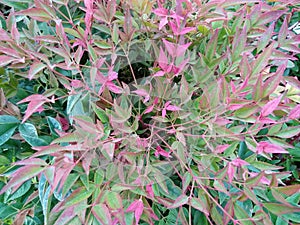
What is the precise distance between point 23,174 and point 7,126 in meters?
0.18

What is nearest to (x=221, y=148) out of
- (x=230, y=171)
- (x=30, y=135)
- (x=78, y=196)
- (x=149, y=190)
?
(x=230, y=171)

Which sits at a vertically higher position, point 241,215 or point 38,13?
point 38,13

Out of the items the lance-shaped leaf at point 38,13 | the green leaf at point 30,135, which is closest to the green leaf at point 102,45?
the lance-shaped leaf at point 38,13

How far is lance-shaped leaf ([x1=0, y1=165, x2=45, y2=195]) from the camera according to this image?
567 mm

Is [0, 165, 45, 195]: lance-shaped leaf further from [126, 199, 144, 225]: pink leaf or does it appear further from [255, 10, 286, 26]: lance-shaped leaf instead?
[255, 10, 286, 26]: lance-shaped leaf

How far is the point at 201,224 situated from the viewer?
0.72m

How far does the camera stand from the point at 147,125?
28.3 inches

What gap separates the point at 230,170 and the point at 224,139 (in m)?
0.10

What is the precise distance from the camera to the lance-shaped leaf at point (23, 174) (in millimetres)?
567

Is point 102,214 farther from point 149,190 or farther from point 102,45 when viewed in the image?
point 102,45

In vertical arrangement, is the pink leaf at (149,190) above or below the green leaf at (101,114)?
below

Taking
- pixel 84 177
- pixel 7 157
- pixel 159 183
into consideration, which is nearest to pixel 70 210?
pixel 84 177

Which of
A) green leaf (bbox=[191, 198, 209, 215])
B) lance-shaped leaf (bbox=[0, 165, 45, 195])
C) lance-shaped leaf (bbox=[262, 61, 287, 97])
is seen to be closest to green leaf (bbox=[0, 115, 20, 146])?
lance-shaped leaf (bbox=[0, 165, 45, 195])

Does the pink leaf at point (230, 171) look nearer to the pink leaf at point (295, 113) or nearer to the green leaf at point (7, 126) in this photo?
the pink leaf at point (295, 113)
